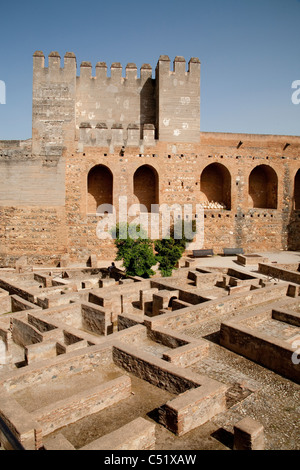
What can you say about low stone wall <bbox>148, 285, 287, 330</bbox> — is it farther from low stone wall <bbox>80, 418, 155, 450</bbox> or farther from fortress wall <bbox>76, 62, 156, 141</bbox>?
fortress wall <bbox>76, 62, 156, 141</bbox>

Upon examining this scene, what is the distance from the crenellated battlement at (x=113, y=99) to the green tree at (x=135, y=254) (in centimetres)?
552

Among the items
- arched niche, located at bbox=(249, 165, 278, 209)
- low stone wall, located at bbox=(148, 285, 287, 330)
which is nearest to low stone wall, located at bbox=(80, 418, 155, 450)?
low stone wall, located at bbox=(148, 285, 287, 330)

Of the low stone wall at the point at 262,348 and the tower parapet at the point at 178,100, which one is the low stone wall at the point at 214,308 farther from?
the tower parapet at the point at 178,100

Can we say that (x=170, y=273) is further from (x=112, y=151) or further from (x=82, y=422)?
(x=82, y=422)

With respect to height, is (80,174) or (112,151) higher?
(112,151)

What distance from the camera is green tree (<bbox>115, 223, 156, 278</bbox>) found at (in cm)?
1260

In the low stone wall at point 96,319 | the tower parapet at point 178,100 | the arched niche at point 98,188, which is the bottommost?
the low stone wall at point 96,319

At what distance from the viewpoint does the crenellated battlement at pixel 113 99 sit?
16688 mm

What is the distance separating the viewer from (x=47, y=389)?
5531 millimetres

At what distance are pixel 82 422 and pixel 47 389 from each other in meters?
1.01

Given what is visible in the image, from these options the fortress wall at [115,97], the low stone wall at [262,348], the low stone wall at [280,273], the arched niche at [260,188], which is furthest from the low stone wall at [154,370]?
the arched niche at [260,188]

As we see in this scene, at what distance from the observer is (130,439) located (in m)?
3.89

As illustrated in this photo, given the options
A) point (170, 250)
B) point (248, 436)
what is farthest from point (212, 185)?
point (248, 436)
